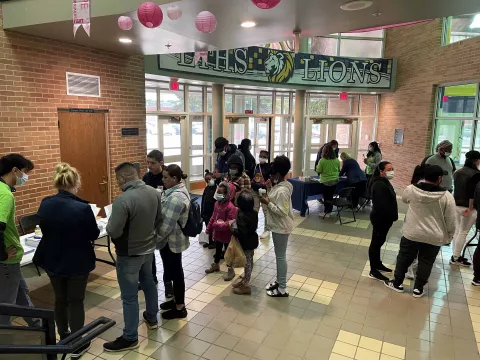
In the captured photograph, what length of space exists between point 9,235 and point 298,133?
1030 cm

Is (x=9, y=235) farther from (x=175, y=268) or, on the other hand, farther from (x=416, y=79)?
(x=416, y=79)

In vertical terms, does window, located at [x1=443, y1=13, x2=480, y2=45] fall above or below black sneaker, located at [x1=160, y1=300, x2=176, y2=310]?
above

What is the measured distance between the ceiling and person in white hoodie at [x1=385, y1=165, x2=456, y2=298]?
1.83 m

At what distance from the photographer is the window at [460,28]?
8789mm

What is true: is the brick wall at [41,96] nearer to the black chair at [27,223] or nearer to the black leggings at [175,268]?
the black chair at [27,223]

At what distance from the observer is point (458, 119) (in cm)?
945

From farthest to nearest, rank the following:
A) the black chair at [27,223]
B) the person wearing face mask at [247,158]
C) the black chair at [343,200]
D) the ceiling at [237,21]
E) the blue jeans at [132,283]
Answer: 1. the black chair at [343,200]
2. the person wearing face mask at [247,158]
3. the black chair at [27,223]
4. the ceiling at [237,21]
5. the blue jeans at [132,283]

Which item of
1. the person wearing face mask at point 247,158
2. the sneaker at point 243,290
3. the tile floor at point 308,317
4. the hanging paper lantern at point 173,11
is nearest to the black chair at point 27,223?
the tile floor at point 308,317

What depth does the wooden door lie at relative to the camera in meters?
5.60

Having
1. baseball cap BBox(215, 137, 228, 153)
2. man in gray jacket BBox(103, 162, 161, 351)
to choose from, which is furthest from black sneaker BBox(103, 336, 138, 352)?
baseball cap BBox(215, 137, 228, 153)

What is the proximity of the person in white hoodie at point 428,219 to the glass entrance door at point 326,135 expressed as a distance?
8.70 m

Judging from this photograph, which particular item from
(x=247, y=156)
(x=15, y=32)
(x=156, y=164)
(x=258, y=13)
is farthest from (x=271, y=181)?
(x=15, y=32)

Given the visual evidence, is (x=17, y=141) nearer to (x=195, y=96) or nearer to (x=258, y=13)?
(x=258, y=13)

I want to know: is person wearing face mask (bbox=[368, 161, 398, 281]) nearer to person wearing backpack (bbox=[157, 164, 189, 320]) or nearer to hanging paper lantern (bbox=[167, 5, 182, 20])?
person wearing backpack (bbox=[157, 164, 189, 320])
